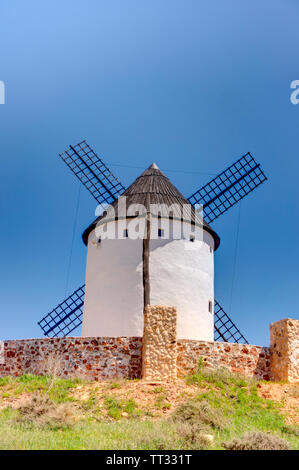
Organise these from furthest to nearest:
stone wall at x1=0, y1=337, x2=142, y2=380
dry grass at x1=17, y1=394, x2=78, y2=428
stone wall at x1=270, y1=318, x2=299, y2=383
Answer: stone wall at x1=0, y1=337, x2=142, y2=380 < stone wall at x1=270, y1=318, x2=299, y2=383 < dry grass at x1=17, y1=394, x2=78, y2=428

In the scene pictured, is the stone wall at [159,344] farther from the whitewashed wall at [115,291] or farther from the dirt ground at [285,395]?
the whitewashed wall at [115,291]

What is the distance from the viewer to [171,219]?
18.4 meters

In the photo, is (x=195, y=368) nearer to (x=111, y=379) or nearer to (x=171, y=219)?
(x=111, y=379)

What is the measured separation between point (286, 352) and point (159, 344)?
11.3 feet

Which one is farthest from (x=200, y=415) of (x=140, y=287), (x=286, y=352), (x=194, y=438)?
(x=140, y=287)

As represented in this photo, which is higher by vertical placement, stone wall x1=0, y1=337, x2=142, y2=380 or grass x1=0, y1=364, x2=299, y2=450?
stone wall x1=0, y1=337, x2=142, y2=380

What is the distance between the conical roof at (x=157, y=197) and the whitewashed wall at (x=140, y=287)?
41.0 inches

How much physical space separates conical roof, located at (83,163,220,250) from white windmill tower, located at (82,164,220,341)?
0.04m

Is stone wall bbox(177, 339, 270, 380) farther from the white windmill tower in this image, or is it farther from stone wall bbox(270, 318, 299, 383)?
the white windmill tower

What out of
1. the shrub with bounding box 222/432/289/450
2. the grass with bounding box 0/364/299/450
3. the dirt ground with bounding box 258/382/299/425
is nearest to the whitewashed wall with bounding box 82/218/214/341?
the grass with bounding box 0/364/299/450

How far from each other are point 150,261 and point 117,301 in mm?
1644

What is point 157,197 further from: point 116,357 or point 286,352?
point 286,352

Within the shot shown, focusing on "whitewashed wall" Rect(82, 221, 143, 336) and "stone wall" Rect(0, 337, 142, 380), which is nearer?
"stone wall" Rect(0, 337, 142, 380)

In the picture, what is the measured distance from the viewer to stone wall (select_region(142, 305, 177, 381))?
1433 centimetres
